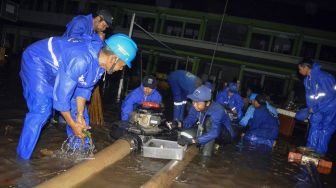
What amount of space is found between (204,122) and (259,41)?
1897 cm

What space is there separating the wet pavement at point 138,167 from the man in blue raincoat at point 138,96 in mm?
683

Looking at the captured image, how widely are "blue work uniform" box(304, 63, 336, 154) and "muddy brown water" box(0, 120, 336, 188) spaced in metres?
0.88

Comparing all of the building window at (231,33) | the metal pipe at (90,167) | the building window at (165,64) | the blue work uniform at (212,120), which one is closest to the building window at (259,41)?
the building window at (231,33)

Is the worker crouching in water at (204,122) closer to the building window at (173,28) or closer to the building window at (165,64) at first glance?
the building window at (165,64)

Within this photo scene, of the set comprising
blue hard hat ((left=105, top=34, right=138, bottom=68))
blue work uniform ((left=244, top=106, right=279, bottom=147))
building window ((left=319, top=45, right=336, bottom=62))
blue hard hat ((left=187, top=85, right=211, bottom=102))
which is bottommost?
blue work uniform ((left=244, top=106, right=279, bottom=147))

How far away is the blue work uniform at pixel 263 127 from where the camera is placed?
25.9 ft

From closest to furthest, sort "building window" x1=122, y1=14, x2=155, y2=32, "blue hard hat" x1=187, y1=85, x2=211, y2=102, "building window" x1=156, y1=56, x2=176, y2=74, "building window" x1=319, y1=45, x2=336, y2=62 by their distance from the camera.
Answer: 1. "blue hard hat" x1=187, y1=85, x2=211, y2=102
2. "building window" x1=319, y1=45, x2=336, y2=62
3. "building window" x1=156, y1=56, x2=176, y2=74
4. "building window" x1=122, y1=14, x2=155, y2=32

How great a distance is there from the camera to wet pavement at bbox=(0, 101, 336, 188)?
156 inches

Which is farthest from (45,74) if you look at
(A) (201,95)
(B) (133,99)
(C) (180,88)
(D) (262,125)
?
(D) (262,125)

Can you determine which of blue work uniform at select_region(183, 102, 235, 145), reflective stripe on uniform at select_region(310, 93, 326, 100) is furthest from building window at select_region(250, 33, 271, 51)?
blue work uniform at select_region(183, 102, 235, 145)

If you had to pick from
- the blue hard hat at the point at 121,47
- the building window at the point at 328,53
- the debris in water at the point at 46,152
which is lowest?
the debris in water at the point at 46,152

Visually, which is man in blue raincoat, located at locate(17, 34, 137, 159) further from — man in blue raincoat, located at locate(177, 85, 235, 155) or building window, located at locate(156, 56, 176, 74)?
building window, located at locate(156, 56, 176, 74)

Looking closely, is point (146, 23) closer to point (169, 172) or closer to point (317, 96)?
point (317, 96)

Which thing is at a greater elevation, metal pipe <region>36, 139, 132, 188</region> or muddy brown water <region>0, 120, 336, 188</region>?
metal pipe <region>36, 139, 132, 188</region>
